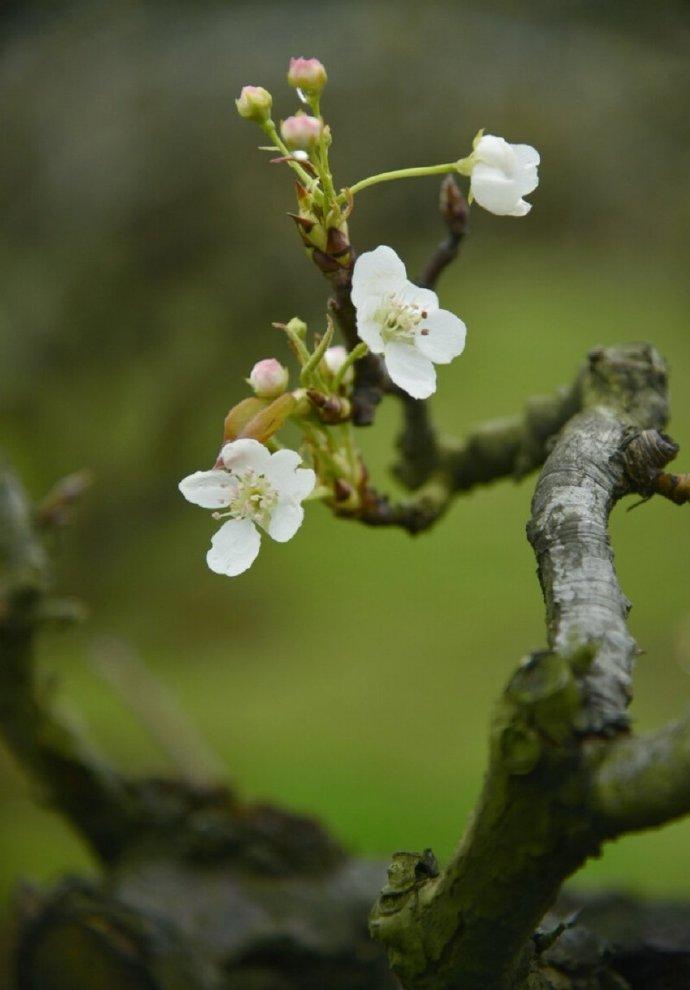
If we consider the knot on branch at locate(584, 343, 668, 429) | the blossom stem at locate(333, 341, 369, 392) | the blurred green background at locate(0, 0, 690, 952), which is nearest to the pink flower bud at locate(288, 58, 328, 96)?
the blossom stem at locate(333, 341, 369, 392)

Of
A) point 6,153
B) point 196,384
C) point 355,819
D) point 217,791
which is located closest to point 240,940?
point 217,791

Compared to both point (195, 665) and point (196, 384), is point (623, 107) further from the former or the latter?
point (195, 665)

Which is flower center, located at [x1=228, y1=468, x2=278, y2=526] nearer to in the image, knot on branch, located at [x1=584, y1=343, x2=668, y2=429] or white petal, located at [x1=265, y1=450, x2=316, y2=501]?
white petal, located at [x1=265, y1=450, x2=316, y2=501]

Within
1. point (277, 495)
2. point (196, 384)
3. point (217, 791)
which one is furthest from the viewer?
point (196, 384)

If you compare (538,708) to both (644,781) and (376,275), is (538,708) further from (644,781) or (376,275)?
(376,275)

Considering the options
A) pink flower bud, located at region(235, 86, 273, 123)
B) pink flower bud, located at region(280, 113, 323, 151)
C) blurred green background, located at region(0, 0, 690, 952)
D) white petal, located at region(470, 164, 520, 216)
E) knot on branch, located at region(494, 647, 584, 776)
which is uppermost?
blurred green background, located at region(0, 0, 690, 952)

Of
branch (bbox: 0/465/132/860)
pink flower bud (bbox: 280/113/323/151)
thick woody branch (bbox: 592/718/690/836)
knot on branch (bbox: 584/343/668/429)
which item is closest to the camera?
thick woody branch (bbox: 592/718/690/836)
